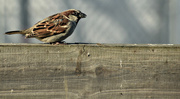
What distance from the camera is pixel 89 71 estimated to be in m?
1.68

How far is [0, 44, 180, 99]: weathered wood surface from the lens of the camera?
166cm

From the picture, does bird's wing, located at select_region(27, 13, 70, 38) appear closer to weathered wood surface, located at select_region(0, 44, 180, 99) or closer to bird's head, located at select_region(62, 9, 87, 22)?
bird's head, located at select_region(62, 9, 87, 22)

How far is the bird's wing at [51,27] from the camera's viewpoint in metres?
2.70

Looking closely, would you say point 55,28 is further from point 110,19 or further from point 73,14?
point 110,19

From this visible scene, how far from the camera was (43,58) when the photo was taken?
1.68 m

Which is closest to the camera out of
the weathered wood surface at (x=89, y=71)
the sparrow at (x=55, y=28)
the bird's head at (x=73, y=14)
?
the weathered wood surface at (x=89, y=71)

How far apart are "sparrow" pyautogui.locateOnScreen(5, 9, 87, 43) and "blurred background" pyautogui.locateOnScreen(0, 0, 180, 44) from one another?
2208 mm

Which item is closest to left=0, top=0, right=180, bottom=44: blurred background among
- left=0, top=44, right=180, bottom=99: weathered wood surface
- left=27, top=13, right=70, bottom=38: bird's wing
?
left=27, top=13, right=70, bottom=38: bird's wing

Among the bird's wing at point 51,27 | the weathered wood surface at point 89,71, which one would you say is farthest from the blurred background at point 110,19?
the weathered wood surface at point 89,71

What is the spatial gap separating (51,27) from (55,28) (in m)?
0.06

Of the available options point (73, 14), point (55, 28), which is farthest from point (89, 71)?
point (73, 14)

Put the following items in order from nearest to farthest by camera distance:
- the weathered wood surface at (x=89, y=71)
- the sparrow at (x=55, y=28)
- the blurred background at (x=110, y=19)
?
the weathered wood surface at (x=89, y=71)
the sparrow at (x=55, y=28)
the blurred background at (x=110, y=19)

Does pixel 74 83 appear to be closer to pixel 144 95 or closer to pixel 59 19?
pixel 144 95

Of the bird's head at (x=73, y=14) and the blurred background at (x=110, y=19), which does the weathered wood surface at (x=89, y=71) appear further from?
the blurred background at (x=110, y=19)
